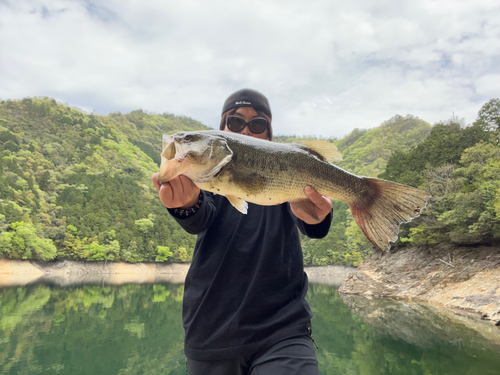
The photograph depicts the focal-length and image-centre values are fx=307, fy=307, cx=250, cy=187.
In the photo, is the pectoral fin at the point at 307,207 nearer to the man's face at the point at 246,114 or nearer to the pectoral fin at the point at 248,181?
the pectoral fin at the point at 248,181

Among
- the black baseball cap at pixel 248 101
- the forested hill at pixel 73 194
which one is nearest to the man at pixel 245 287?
the black baseball cap at pixel 248 101

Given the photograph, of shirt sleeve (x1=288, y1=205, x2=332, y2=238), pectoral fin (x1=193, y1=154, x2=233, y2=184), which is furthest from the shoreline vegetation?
pectoral fin (x1=193, y1=154, x2=233, y2=184)

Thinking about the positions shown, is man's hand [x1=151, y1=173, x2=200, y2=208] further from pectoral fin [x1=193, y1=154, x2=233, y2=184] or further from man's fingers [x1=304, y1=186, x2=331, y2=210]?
man's fingers [x1=304, y1=186, x2=331, y2=210]

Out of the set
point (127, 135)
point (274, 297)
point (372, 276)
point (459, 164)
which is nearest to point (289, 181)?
point (274, 297)

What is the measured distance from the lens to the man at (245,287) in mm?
2293

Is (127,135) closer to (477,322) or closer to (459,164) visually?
(459,164)

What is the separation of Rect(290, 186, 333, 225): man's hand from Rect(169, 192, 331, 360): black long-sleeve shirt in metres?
0.11

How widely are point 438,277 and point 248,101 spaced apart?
89.4 feet

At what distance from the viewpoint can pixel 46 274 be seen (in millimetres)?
52344

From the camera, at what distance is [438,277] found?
80.6ft

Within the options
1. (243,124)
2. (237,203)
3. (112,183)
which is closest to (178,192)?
(237,203)

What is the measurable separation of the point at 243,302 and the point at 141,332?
17.4 m

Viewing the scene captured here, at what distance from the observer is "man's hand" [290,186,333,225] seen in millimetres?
2416

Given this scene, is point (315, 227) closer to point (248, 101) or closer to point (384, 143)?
point (248, 101)
